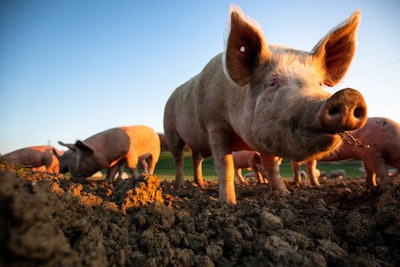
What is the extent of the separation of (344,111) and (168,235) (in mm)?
1516

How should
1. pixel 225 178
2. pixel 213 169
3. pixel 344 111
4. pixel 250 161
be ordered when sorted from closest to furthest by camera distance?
pixel 344 111
pixel 225 178
pixel 250 161
pixel 213 169

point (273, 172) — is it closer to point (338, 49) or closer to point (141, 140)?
point (338, 49)

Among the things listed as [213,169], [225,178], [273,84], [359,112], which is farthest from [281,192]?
[213,169]

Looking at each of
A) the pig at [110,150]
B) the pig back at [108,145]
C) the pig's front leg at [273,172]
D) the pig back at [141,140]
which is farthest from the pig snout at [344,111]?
the pig back at [141,140]

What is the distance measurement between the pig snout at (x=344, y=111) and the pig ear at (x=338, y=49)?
4.64ft

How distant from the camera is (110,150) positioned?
8.97 metres

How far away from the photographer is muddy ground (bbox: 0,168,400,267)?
40.7 inches

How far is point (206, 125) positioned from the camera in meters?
4.38

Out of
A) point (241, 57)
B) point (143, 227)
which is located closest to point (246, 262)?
point (143, 227)

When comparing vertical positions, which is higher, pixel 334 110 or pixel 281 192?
pixel 334 110

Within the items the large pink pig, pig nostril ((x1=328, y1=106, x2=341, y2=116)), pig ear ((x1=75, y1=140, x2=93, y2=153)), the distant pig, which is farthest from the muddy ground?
pig ear ((x1=75, y1=140, x2=93, y2=153))

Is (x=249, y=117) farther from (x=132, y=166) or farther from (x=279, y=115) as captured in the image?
(x=132, y=166)

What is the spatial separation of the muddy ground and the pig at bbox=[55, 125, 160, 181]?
20.0ft

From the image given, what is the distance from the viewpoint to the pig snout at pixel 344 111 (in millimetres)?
1850
